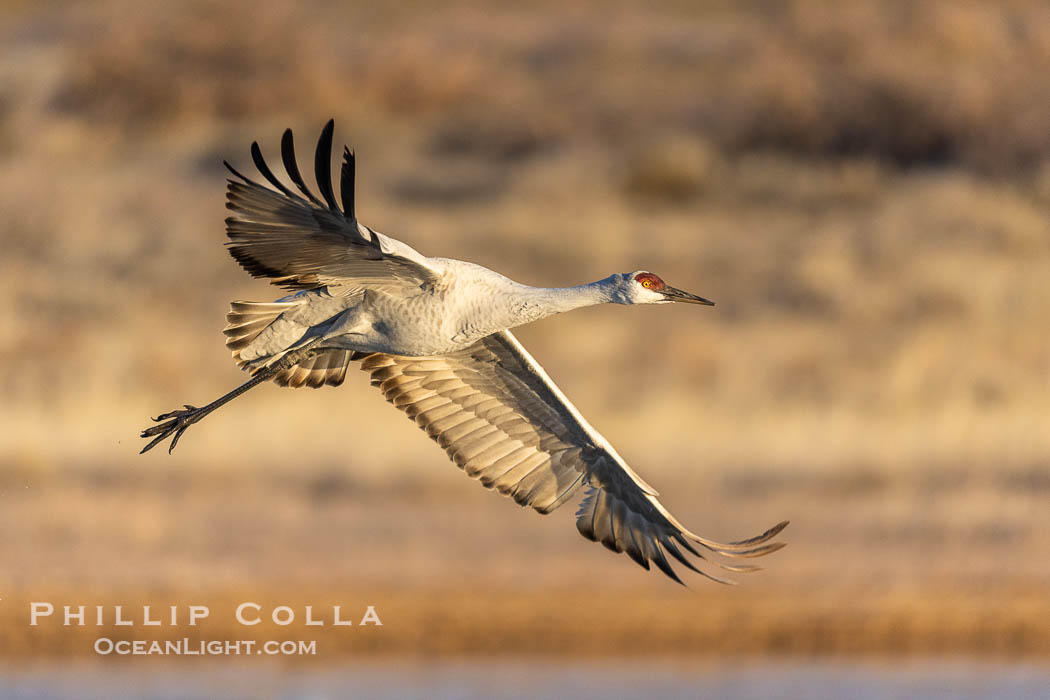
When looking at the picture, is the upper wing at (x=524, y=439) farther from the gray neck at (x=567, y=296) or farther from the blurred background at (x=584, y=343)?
the blurred background at (x=584, y=343)

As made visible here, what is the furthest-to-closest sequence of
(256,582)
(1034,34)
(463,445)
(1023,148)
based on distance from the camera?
(1034,34)
(1023,148)
(256,582)
(463,445)

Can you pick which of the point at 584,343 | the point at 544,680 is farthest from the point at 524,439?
the point at 584,343

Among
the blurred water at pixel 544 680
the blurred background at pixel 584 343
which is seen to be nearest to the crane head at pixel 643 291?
the blurred water at pixel 544 680

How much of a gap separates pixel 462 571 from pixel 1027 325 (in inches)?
359

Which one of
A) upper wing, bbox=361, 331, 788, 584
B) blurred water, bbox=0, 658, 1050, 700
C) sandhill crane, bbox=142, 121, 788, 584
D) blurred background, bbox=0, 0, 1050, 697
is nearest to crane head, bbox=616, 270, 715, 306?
sandhill crane, bbox=142, 121, 788, 584

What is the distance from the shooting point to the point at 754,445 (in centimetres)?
2134

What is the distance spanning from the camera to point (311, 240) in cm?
971

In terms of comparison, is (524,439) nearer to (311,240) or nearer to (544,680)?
(311,240)

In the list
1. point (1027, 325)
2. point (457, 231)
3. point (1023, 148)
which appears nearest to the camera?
point (1027, 325)

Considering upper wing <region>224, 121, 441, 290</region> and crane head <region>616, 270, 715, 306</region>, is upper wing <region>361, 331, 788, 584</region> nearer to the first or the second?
crane head <region>616, 270, 715, 306</region>

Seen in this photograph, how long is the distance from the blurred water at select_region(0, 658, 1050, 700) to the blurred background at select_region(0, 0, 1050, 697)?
0.07 metres

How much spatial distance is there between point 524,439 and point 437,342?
156 centimetres

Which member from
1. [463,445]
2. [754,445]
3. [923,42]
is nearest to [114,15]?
[923,42]

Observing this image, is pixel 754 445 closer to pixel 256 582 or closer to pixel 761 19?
pixel 256 582
